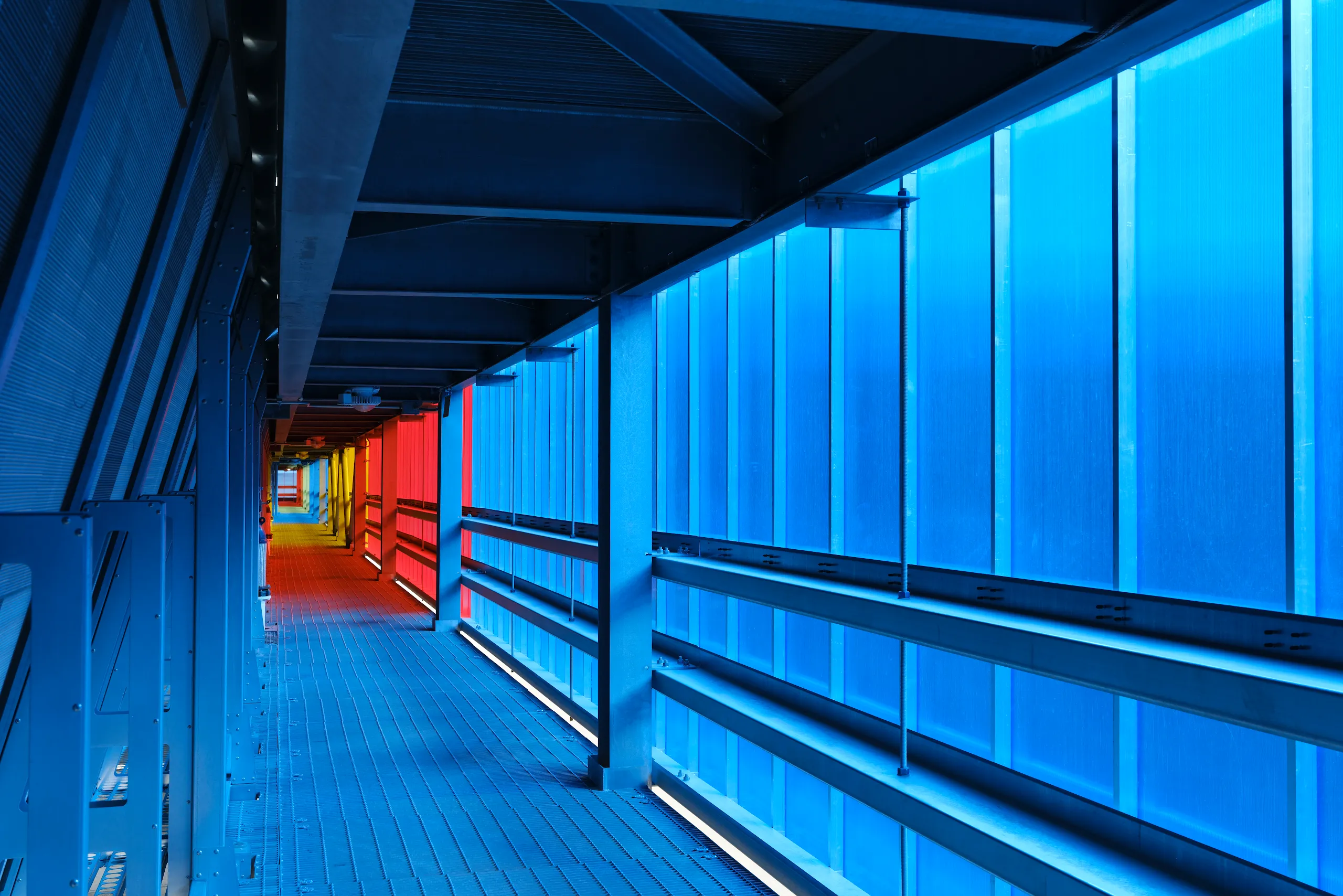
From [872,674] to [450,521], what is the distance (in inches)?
612

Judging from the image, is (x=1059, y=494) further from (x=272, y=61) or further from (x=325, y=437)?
(x=325, y=437)

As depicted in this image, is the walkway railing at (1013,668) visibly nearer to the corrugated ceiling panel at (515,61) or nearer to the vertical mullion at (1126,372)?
the vertical mullion at (1126,372)

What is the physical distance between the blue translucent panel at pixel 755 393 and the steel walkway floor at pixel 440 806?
246 cm

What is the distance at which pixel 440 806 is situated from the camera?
929cm

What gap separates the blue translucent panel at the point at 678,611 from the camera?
10.7m

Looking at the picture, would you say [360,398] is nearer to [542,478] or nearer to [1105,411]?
[542,478]

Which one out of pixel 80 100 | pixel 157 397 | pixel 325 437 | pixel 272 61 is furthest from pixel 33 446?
pixel 325 437

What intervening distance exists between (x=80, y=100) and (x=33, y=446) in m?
1.15

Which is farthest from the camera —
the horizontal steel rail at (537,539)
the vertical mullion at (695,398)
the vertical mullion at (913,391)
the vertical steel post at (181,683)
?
the horizontal steel rail at (537,539)

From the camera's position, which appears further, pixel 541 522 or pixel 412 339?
pixel 541 522

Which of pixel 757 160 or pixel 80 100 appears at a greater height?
pixel 757 160

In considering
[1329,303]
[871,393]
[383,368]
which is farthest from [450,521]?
[1329,303]

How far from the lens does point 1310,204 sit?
13.4 ft

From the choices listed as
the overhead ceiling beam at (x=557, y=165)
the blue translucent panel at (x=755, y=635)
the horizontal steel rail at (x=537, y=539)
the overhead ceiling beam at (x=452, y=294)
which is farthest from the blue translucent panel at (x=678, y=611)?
the overhead ceiling beam at (x=557, y=165)
